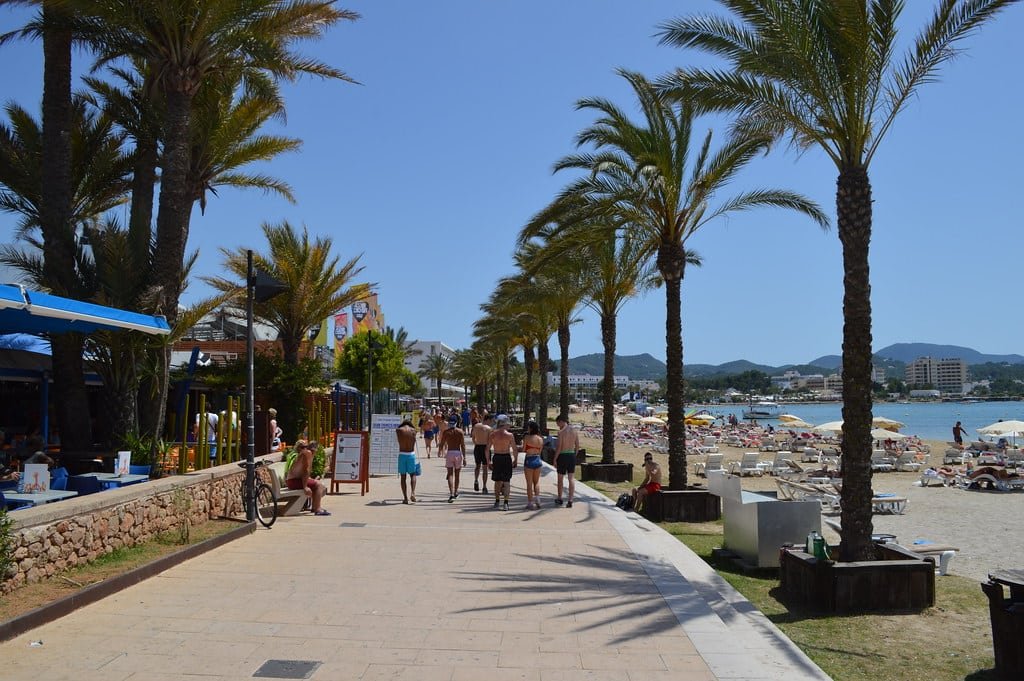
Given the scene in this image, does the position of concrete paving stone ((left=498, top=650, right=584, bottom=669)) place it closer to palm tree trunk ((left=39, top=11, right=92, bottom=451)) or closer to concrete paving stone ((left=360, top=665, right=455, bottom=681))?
concrete paving stone ((left=360, top=665, right=455, bottom=681))

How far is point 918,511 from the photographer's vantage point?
1866 centimetres

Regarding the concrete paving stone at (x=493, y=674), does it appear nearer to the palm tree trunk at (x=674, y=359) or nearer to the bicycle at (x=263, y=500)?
the bicycle at (x=263, y=500)

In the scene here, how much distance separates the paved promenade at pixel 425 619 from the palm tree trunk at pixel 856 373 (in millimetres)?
1628

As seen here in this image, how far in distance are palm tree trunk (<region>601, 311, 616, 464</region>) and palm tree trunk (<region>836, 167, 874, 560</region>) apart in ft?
42.0

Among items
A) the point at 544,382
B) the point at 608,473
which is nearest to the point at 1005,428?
the point at 544,382

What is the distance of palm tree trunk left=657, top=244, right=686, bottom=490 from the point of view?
1539cm

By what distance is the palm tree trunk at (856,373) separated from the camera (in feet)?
28.0

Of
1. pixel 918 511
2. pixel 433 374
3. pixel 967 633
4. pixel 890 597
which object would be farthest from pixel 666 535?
pixel 433 374

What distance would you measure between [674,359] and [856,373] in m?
6.91

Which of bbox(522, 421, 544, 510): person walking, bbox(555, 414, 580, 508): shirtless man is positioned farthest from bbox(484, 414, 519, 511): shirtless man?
bbox(555, 414, 580, 508): shirtless man

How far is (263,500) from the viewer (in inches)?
472

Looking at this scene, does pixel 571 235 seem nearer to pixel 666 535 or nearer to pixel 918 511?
pixel 666 535

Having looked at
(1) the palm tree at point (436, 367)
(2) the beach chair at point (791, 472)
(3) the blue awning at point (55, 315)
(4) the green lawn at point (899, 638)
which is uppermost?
(1) the palm tree at point (436, 367)

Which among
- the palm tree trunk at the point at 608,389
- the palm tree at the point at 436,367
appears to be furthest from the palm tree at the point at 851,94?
the palm tree at the point at 436,367
